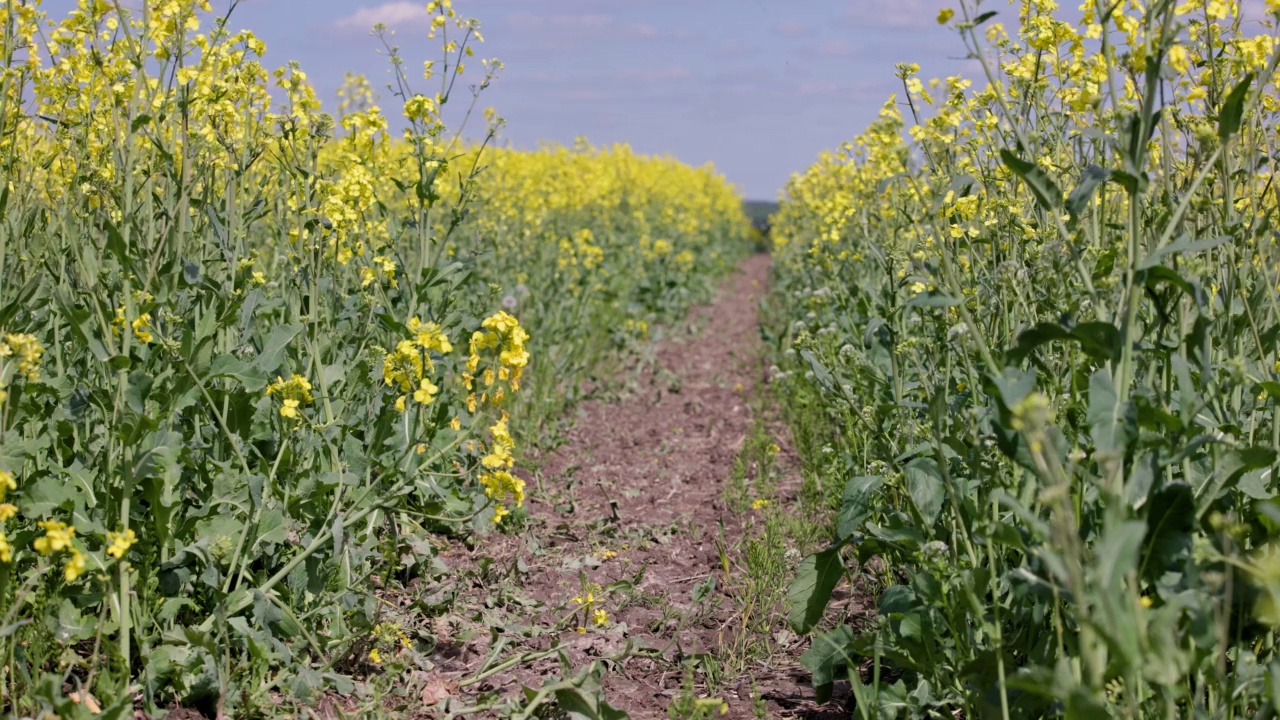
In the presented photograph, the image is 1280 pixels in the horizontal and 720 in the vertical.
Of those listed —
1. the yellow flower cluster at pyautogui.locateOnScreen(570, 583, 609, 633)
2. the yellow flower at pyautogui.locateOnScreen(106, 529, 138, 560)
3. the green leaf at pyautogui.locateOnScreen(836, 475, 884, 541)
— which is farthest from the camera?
the yellow flower cluster at pyautogui.locateOnScreen(570, 583, 609, 633)

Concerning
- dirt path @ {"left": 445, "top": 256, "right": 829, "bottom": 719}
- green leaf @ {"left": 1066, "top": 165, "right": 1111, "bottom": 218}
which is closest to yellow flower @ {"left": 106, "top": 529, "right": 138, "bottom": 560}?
dirt path @ {"left": 445, "top": 256, "right": 829, "bottom": 719}

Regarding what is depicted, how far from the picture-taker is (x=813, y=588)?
2.97 metres

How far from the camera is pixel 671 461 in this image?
19.9 feet

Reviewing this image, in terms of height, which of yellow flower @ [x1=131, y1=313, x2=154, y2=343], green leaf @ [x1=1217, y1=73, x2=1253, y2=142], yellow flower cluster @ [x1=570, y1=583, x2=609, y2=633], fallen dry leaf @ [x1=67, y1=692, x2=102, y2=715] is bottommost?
yellow flower cluster @ [x1=570, y1=583, x2=609, y2=633]

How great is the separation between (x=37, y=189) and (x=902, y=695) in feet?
10.4

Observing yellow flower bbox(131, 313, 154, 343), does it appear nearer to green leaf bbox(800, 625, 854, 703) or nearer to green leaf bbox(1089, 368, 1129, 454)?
green leaf bbox(800, 625, 854, 703)

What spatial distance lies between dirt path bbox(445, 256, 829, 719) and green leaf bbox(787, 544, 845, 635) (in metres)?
0.28

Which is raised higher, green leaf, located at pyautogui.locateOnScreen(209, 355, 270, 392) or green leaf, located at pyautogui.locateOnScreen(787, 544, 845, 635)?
green leaf, located at pyautogui.locateOnScreen(209, 355, 270, 392)

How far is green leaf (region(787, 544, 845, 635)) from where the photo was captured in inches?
115

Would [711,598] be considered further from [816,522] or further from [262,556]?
[262,556]

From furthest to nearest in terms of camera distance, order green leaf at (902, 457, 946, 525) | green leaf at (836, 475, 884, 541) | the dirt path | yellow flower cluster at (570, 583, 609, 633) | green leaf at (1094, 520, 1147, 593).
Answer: yellow flower cluster at (570, 583, 609, 633) → the dirt path → green leaf at (836, 475, 884, 541) → green leaf at (902, 457, 946, 525) → green leaf at (1094, 520, 1147, 593)

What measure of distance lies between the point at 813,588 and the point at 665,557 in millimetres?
1512

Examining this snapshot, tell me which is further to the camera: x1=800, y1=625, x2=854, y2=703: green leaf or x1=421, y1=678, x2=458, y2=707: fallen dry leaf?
x1=421, y1=678, x2=458, y2=707: fallen dry leaf

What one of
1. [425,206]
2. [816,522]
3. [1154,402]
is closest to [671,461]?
[816,522]
